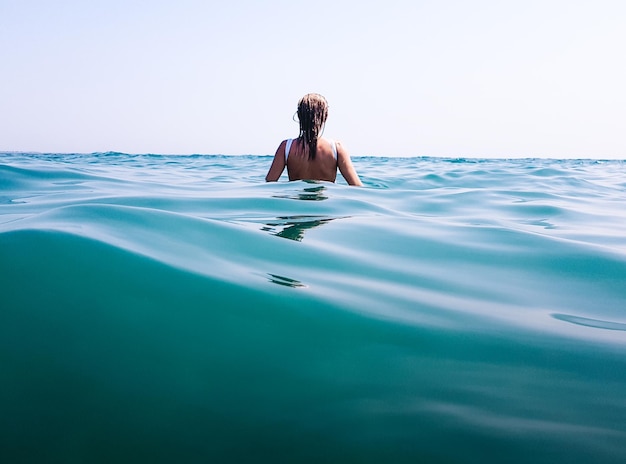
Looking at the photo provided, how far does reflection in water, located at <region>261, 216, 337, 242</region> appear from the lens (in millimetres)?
2474

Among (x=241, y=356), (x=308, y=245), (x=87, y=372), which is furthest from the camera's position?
(x=308, y=245)

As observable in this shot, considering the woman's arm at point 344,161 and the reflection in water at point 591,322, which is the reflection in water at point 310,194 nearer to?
the woman's arm at point 344,161

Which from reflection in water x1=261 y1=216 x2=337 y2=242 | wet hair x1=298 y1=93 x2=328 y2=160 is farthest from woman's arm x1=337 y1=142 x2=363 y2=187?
reflection in water x1=261 y1=216 x2=337 y2=242

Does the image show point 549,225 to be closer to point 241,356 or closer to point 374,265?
point 374,265

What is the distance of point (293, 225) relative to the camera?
281cm

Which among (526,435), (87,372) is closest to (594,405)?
(526,435)

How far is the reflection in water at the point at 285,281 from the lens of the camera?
1.65 m

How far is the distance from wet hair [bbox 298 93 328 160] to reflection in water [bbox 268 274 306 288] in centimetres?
382

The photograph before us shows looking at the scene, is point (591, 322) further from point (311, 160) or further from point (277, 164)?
point (277, 164)

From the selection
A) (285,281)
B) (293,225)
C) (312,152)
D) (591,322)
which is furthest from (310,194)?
(591,322)

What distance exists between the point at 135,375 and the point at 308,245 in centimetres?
131

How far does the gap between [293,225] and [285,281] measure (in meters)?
1.14

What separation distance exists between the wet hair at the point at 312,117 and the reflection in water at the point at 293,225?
2.40 m

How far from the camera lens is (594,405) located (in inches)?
41.6
